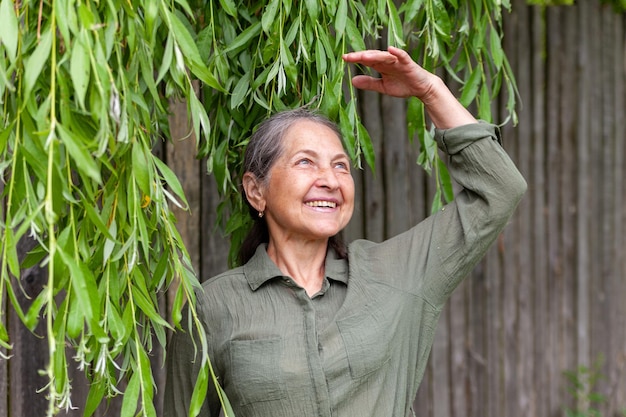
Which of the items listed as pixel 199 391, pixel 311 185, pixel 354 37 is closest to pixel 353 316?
pixel 311 185

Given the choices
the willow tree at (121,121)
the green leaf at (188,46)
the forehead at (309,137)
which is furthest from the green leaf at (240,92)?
the green leaf at (188,46)

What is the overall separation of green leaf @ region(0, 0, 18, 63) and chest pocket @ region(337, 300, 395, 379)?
3.06ft

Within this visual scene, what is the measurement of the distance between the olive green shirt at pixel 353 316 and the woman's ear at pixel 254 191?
0.13m

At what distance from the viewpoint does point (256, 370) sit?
2.02 metres

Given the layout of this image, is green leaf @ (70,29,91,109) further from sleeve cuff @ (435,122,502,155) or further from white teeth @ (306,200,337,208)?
sleeve cuff @ (435,122,502,155)

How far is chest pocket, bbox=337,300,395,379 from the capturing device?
6.64ft

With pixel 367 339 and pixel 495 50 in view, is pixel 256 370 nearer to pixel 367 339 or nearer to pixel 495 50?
pixel 367 339

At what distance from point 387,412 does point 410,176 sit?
167 cm

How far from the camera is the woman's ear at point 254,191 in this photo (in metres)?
2.22

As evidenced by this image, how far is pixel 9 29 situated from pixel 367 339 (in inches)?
39.6

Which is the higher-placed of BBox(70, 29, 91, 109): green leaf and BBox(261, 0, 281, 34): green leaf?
BBox(261, 0, 281, 34): green leaf

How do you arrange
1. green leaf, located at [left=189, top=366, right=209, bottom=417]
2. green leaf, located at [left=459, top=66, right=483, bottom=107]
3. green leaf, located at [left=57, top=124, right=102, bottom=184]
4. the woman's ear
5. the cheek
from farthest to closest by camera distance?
1. green leaf, located at [left=459, top=66, right=483, bottom=107]
2. the woman's ear
3. the cheek
4. green leaf, located at [left=189, top=366, right=209, bottom=417]
5. green leaf, located at [left=57, top=124, right=102, bottom=184]

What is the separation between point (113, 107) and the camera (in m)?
1.56

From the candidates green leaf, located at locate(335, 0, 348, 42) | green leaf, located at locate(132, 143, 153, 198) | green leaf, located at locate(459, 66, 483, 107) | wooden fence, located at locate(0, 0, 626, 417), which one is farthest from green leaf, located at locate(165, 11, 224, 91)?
wooden fence, located at locate(0, 0, 626, 417)
